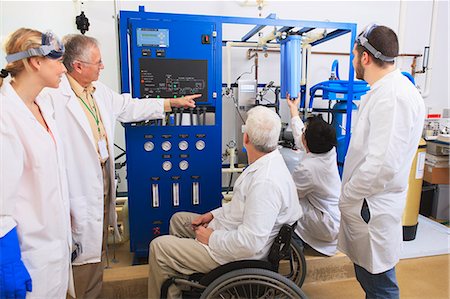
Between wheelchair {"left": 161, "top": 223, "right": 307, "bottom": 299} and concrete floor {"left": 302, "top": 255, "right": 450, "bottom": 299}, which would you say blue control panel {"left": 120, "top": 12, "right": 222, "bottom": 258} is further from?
concrete floor {"left": 302, "top": 255, "right": 450, "bottom": 299}

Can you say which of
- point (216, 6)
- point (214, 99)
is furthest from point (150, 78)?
point (216, 6)

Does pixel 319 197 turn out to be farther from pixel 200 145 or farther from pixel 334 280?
pixel 200 145

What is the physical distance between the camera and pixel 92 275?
172 centimetres

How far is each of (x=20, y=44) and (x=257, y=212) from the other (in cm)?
111

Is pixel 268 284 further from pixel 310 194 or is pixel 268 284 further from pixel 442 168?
pixel 442 168

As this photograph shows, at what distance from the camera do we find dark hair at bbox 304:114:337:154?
1.87 meters

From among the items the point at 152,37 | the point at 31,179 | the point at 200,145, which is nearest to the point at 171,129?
the point at 200,145

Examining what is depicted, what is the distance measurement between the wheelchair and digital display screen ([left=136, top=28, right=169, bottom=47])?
1.29m

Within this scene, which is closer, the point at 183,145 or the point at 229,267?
the point at 229,267

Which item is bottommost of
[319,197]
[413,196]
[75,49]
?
[413,196]

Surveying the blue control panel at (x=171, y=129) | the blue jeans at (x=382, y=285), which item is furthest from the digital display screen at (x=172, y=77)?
the blue jeans at (x=382, y=285)

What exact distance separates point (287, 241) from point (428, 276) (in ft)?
5.10

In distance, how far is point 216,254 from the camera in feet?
4.66

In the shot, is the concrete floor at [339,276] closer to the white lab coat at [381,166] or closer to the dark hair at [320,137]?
the white lab coat at [381,166]
